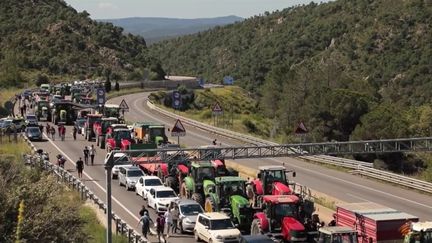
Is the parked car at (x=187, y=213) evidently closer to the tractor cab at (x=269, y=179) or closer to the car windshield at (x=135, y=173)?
the tractor cab at (x=269, y=179)

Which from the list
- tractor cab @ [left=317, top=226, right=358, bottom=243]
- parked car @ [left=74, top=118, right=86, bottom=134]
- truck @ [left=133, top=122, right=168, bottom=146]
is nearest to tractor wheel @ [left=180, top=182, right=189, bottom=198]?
truck @ [left=133, top=122, right=168, bottom=146]

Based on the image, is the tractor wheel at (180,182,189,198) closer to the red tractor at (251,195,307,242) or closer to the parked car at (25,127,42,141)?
the red tractor at (251,195,307,242)

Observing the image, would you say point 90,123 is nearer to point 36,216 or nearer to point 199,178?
point 199,178

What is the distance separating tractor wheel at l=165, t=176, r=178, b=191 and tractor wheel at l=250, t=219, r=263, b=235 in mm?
10092

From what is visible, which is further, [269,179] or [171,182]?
[171,182]

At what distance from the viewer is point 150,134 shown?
45.5m

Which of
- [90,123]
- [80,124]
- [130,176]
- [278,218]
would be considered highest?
[90,123]

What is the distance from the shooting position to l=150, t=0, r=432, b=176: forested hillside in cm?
6462

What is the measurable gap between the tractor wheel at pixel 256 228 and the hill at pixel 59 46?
85945 millimetres

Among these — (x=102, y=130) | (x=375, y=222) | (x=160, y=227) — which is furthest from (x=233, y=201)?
(x=102, y=130)

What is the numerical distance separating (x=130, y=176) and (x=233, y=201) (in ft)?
34.0

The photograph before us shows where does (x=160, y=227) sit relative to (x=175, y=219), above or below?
above

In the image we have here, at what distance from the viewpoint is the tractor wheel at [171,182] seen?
34.6 metres

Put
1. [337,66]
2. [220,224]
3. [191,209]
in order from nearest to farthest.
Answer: [220,224] → [191,209] → [337,66]
